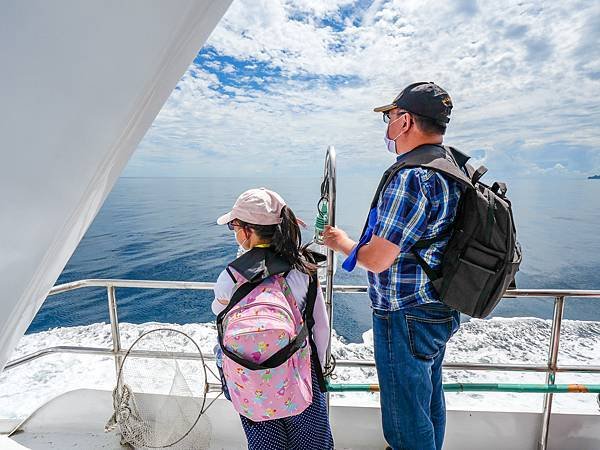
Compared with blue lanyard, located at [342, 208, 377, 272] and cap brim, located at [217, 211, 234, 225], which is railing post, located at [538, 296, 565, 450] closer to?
blue lanyard, located at [342, 208, 377, 272]

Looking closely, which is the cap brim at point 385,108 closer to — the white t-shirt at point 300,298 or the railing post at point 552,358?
the white t-shirt at point 300,298

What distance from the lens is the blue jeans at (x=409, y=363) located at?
1282mm

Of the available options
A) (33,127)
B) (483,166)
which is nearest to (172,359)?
(483,166)


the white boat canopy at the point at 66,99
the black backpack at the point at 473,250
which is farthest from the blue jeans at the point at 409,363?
the white boat canopy at the point at 66,99

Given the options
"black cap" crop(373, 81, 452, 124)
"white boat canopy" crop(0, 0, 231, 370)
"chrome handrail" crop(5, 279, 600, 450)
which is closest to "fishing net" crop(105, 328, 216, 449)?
"chrome handrail" crop(5, 279, 600, 450)

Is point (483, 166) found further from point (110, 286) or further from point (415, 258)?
point (110, 286)

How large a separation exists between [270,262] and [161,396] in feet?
4.29

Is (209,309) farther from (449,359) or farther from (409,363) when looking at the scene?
(409,363)

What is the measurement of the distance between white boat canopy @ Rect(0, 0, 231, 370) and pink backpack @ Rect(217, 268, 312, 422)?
27.2 inches

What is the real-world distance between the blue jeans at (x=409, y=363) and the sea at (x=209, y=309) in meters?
0.64

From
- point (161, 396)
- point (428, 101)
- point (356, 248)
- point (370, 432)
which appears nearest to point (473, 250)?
point (356, 248)

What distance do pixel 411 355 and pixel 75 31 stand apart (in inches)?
49.0

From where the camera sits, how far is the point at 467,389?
1692 mm

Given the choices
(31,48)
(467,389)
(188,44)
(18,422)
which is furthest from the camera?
(18,422)
